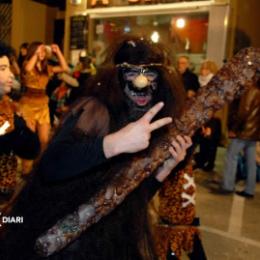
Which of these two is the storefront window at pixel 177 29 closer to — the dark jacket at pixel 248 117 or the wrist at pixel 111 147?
the dark jacket at pixel 248 117

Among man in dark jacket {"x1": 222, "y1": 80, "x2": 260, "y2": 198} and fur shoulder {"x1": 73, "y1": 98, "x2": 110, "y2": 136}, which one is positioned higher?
fur shoulder {"x1": 73, "y1": 98, "x2": 110, "y2": 136}

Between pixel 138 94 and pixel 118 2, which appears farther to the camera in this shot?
pixel 118 2

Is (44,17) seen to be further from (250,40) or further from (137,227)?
(137,227)

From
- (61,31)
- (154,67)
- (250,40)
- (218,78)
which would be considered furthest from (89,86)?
(61,31)

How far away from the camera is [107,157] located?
1580 mm

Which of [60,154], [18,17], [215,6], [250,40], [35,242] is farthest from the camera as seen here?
[18,17]

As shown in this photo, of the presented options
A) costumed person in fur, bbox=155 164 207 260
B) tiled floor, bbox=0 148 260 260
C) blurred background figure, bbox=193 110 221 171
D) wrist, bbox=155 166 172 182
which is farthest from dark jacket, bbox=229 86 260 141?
wrist, bbox=155 166 172 182

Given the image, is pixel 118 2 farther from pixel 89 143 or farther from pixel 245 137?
pixel 89 143

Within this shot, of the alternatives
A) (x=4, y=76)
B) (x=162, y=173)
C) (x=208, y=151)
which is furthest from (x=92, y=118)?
(x=208, y=151)

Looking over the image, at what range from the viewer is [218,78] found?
170 centimetres

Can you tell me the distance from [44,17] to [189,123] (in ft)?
44.0

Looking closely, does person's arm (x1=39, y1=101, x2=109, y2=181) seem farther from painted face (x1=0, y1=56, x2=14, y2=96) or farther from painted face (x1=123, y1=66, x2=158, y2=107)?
painted face (x1=0, y1=56, x2=14, y2=96)

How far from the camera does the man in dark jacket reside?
19.7ft

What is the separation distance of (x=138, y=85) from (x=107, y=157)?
0.41 meters
